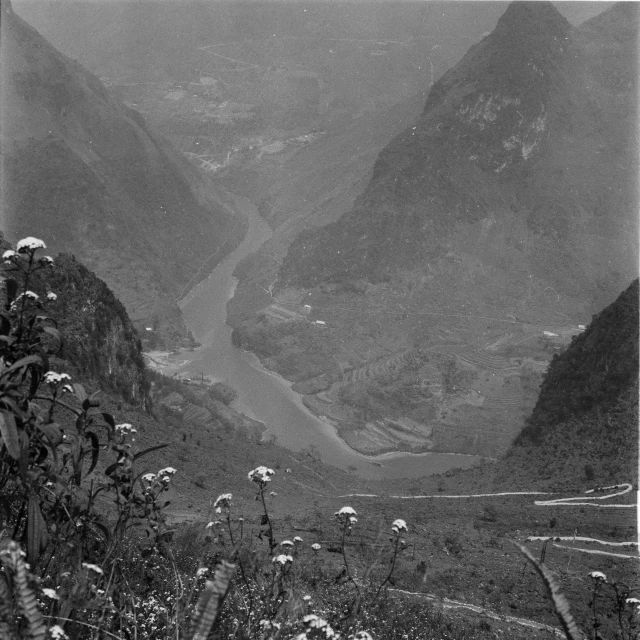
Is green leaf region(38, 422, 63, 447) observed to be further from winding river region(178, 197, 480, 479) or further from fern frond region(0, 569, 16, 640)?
winding river region(178, 197, 480, 479)

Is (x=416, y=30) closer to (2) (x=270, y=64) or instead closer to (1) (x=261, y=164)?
(2) (x=270, y=64)

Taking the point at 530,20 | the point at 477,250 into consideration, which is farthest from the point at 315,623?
the point at 530,20

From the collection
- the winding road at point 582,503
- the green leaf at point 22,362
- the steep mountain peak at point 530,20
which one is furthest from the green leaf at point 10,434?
the steep mountain peak at point 530,20

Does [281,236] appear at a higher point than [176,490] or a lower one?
higher

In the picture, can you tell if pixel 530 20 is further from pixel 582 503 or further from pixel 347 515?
pixel 347 515

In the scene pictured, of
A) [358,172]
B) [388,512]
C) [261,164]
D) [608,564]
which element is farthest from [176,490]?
[261,164]

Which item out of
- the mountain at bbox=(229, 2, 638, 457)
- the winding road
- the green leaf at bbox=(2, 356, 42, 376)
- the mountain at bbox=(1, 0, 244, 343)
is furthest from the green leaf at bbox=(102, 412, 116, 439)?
the mountain at bbox=(1, 0, 244, 343)
